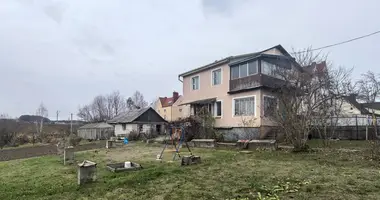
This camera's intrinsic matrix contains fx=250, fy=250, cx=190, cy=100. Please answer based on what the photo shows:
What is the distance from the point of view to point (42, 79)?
28938mm

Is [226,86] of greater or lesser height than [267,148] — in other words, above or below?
above

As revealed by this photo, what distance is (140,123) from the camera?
29484 millimetres

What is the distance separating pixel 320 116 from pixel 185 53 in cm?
1535

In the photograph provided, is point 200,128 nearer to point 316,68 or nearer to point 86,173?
point 316,68

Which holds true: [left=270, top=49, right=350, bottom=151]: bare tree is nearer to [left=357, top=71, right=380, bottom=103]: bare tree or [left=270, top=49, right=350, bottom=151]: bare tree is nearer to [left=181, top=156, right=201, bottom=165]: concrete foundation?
[left=357, top=71, right=380, bottom=103]: bare tree

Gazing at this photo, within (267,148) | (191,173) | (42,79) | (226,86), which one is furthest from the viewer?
(42,79)

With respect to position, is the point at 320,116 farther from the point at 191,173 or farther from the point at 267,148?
the point at 191,173

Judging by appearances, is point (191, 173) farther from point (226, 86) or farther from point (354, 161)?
point (226, 86)

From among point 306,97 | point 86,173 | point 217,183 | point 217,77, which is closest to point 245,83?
point 217,77

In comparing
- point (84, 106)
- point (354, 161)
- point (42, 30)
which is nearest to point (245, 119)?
point (354, 161)

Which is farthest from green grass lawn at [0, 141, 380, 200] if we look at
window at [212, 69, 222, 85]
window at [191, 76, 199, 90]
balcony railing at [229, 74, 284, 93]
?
window at [191, 76, 199, 90]

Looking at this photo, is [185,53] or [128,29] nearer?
[128,29]

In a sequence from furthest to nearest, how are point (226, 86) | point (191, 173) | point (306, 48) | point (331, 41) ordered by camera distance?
point (226, 86)
point (331, 41)
point (306, 48)
point (191, 173)

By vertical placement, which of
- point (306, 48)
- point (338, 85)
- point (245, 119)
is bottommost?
point (245, 119)
